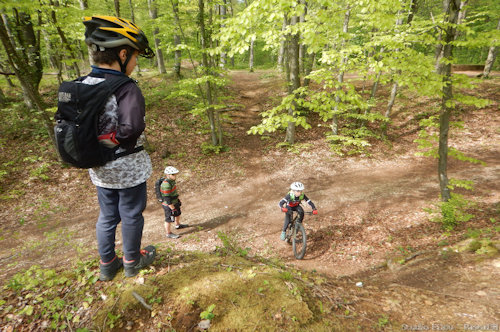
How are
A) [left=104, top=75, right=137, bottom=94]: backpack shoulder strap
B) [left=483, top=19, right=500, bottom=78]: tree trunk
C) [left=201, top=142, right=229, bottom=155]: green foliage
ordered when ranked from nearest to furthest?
1. [left=104, top=75, right=137, bottom=94]: backpack shoulder strap
2. [left=201, top=142, right=229, bottom=155]: green foliage
3. [left=483, top=19, right=500, bottom=78]: tree trunk

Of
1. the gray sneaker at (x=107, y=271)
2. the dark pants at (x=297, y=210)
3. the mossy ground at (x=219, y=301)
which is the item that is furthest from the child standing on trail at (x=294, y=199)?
the gray sneaker at (x=107, y=271)

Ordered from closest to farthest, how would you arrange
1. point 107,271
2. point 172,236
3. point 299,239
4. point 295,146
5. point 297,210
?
1. point 107,271
2. point 297,210
3. point 299,239
4. point 172,236
5. point 295,146

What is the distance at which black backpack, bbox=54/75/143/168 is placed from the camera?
235 cm

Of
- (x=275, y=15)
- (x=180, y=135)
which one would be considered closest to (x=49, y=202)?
(x=180, y=135)

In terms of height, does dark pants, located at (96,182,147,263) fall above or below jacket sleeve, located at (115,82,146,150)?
below

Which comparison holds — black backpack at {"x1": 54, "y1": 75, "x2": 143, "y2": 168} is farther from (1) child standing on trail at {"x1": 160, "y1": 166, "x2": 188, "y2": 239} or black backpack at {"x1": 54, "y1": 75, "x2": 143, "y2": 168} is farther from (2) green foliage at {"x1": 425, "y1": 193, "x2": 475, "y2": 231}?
(2) green foliage at {"x1": 425, "y1": 193, "x2": 475, "y2": 231}

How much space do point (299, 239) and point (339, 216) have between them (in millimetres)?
2351

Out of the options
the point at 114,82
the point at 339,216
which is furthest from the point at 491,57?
the point at 114,82

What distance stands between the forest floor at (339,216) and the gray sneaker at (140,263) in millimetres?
2413

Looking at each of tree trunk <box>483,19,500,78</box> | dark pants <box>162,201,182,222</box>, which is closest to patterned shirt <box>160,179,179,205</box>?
dark pants <box>162,201,182,222</box>

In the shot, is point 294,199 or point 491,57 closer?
point 294,199

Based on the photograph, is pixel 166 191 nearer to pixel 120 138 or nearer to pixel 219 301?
pixel 120 138

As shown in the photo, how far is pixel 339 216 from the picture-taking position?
8.40 metres

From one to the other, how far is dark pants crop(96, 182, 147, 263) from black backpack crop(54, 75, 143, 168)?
0.60m
